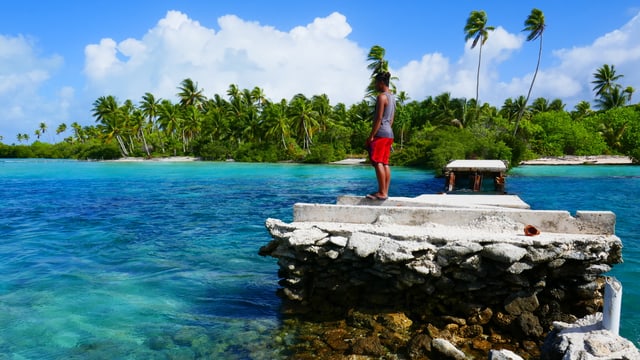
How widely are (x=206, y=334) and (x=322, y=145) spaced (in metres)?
57.3

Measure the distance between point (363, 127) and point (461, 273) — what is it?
Result: 6180cm

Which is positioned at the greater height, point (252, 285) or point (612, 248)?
point (612, 248)

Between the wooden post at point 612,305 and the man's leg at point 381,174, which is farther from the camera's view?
the man's leg at point 381,174

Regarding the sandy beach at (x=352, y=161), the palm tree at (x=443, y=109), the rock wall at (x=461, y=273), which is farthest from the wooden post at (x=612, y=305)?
the palm tree at (x=443, y=109)

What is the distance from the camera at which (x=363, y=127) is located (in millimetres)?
67125

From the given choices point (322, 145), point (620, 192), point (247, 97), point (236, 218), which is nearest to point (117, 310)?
point (236, 218)

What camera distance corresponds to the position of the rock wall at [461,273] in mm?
6012

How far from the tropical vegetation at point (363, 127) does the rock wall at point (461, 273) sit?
106 feet

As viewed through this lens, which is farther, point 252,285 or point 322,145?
point 322,145

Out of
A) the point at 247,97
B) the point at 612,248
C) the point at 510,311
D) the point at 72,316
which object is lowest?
the point at 72,316

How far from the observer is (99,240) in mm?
13578

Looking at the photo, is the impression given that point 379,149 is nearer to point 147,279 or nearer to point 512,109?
point 147,279

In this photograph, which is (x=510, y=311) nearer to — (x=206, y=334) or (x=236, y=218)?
(x=206, y=334)

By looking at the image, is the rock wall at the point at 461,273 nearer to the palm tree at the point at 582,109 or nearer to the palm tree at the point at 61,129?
the palm tree at the point at 582,109
